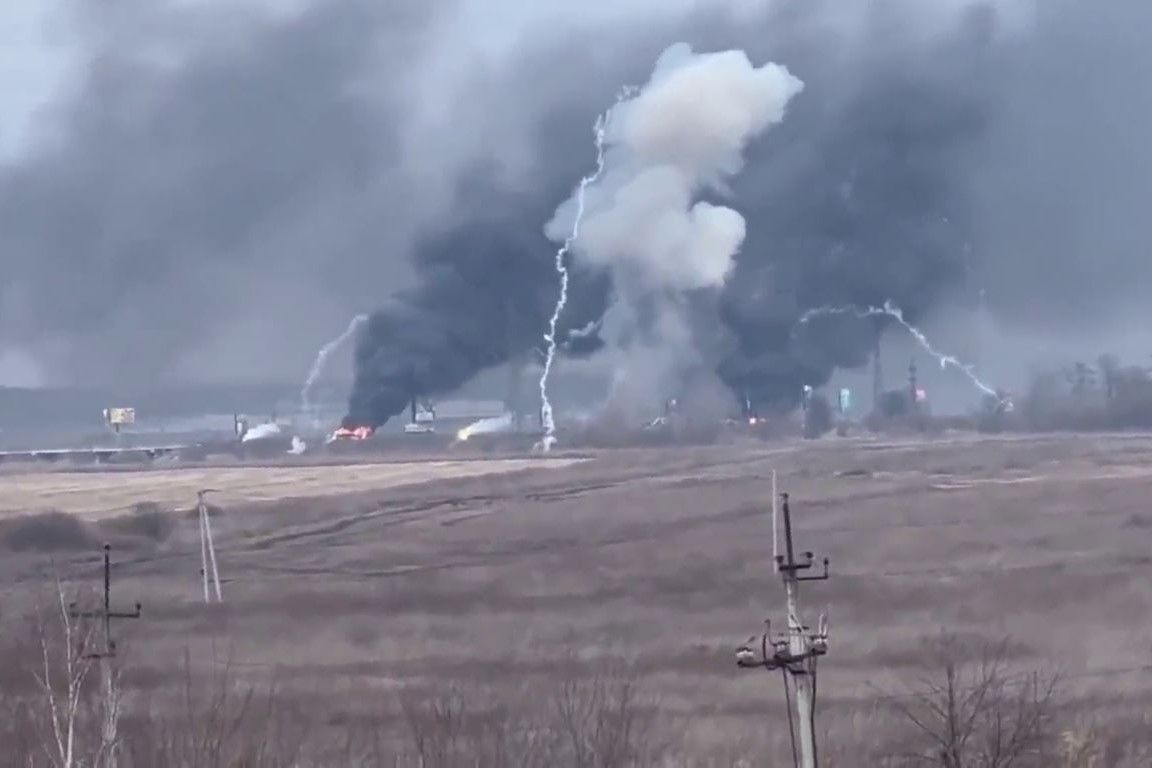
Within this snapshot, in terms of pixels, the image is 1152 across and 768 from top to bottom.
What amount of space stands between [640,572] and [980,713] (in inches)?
723

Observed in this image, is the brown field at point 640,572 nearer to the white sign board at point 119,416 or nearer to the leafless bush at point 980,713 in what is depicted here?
the leafless bush at point 980,713

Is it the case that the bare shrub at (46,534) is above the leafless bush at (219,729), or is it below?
above

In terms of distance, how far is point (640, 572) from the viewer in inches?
1912

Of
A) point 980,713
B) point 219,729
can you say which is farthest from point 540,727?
point 980,713

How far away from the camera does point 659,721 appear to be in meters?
→ 32.3

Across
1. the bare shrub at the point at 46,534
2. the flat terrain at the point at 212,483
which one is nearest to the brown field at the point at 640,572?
the bare shrub at the point at 46,534

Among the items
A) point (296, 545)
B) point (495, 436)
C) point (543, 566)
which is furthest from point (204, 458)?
point (543, 566)

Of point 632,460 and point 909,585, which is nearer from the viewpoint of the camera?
point 909,585

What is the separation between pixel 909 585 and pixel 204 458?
5279cm

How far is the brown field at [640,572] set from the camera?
36188 millimetres

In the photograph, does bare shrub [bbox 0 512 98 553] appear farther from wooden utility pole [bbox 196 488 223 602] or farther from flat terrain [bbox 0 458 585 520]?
wooden utility pole [bbox 196 488 223 602]

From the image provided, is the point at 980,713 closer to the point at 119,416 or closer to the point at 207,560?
the point at 207,560

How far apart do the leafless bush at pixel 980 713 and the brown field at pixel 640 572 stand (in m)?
0.89

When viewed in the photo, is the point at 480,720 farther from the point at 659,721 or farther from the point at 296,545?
the point at 296,545
